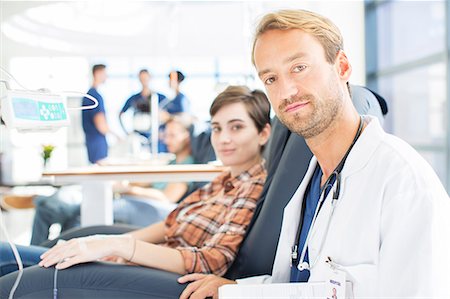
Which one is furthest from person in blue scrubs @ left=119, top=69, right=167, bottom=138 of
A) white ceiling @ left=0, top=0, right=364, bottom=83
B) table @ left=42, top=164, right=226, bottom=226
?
table @ left=42, top=164, right=226, bottom=226

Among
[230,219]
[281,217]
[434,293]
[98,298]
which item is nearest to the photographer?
[434,293]

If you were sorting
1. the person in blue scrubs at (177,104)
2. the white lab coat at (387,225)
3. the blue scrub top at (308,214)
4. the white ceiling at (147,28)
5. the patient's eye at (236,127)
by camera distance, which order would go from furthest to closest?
1. the white ceiling at (147,28)
2. the person in blue scrubs at (177,104)
3. the patient's eye at (236,127)
4. the blue scrub top at (308,214)
5. the white lab coat at (387,225)

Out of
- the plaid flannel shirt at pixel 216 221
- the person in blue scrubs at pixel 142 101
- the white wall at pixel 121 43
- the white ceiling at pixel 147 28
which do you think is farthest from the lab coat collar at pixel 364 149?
the white ceiling at pixel 147 28

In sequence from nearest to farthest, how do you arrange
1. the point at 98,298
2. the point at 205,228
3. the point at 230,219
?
the point at 98,298 < the point at 230,219 < the point at 205,228

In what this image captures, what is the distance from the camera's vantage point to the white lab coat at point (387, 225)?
105cm

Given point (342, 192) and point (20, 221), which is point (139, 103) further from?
point (342, 192)

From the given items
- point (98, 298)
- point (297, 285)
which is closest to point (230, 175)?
point (98, 298)

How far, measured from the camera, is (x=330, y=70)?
1310 millimetres

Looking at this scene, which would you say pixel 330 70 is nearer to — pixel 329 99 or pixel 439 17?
pixel 329 99

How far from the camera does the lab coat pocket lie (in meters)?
1.11

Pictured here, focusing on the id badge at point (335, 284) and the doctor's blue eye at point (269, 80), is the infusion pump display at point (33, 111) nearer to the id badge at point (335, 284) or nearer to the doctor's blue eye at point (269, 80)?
the doctor's blue eye at point (269, 80)

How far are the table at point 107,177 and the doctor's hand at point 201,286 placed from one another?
1305mm

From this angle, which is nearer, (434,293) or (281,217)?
(434,293)

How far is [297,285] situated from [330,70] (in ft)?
1.46
